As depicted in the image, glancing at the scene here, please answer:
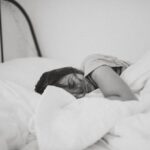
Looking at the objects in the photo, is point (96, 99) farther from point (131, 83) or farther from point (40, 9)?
point (40, 9)

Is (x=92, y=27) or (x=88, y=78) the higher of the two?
(x=92, y=27)

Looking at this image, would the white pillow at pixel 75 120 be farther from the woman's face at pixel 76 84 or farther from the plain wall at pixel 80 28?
the plain wall at pixel 80 28

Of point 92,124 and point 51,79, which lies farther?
point 51,79

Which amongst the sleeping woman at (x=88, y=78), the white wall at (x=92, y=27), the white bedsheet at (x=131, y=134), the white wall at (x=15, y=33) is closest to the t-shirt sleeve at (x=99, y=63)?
the sleeping woman at (x=88, y=78)

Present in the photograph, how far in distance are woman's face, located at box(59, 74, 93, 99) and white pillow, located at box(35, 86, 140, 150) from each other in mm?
325

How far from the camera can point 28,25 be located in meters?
1.80

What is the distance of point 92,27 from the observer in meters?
1.52

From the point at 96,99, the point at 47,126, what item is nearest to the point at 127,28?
the point at 96,99

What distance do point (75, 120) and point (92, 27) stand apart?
0.99m

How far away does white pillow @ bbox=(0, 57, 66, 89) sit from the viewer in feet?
4.17

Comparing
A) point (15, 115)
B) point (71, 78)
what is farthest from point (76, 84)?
point (15, 115)

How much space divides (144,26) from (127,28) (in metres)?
0.09

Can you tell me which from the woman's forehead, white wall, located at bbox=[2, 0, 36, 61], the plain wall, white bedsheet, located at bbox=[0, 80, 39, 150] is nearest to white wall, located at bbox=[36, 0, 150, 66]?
the plain wall

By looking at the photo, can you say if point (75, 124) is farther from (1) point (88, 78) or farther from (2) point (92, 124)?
(1) point (88, 78)
